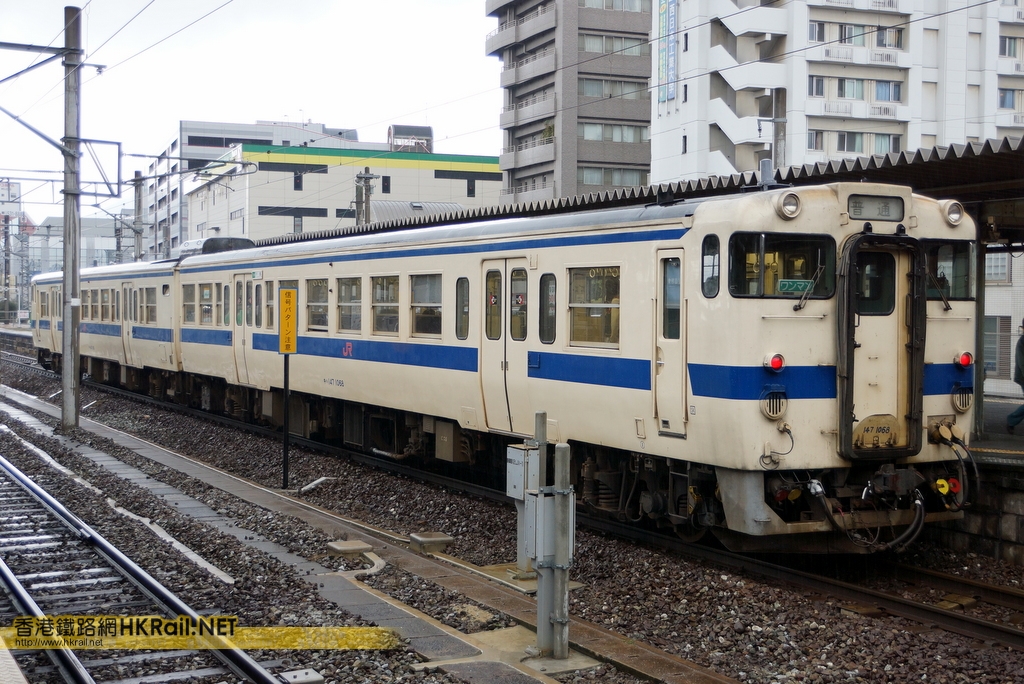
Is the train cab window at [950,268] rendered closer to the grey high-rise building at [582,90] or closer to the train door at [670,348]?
the train door at [670,348]

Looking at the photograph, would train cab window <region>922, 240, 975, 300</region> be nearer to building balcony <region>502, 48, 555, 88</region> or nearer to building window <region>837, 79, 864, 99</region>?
building window <region>837, 79, 864, 99</region>

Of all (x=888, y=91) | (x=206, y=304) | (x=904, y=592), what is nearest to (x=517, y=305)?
(x=904, y=592)

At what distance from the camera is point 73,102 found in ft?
57.3

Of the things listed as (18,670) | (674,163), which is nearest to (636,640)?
(18,670)

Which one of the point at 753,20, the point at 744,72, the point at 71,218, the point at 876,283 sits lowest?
the point at 876,283

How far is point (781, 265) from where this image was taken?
7.78 metres

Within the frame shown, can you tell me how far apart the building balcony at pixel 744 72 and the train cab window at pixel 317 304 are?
98.4ft

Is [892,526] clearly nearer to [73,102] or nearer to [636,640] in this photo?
[636,640]

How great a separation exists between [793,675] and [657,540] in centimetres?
327

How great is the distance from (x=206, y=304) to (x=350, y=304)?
588cm

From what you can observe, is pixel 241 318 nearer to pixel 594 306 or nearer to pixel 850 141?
pixel 594 306

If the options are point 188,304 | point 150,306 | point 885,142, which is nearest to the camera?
point 188,304

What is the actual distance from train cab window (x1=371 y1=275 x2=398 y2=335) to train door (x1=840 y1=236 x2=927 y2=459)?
598 cm

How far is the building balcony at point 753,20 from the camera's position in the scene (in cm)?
4028
